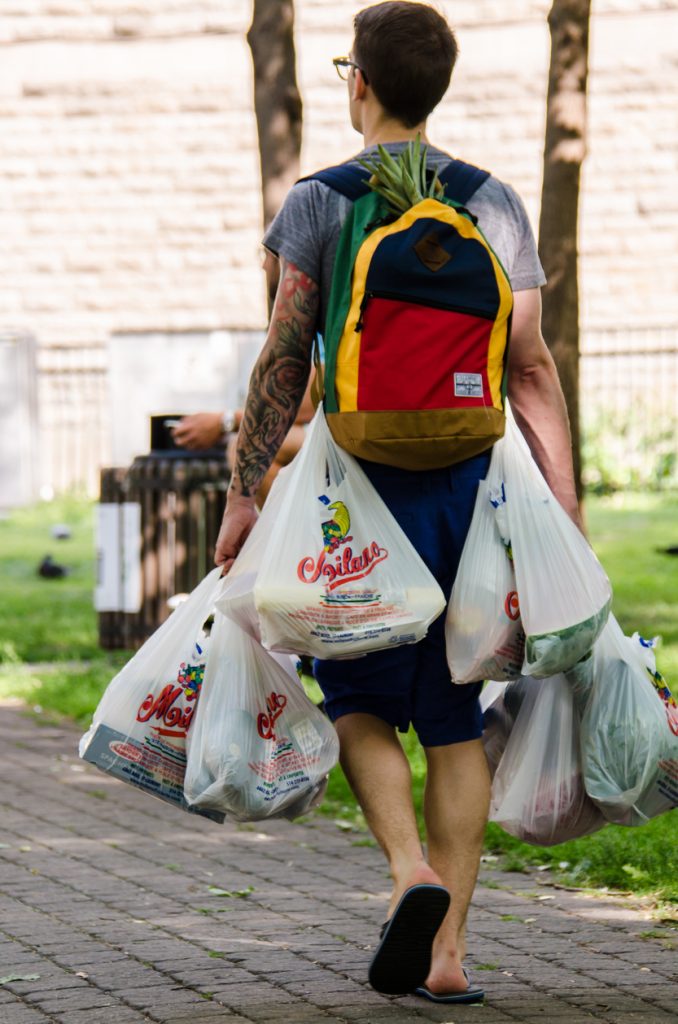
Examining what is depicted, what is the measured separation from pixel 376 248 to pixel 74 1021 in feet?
5.75

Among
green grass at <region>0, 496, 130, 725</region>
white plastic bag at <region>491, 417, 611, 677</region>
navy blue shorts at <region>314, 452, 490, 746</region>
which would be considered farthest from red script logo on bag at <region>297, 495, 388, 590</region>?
green grass at <region>0, 496, 130, 725</region>

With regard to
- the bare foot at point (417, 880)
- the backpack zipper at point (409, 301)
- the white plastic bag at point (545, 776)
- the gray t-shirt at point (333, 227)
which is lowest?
the bare foot at point (417, 880)

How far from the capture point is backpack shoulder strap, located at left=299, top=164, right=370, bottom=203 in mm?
3752

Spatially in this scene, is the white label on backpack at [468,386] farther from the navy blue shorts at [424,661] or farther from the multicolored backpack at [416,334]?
the navy blue shorts at [424,661]

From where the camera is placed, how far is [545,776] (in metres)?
3.97

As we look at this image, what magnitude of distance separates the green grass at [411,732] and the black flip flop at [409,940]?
1.49m

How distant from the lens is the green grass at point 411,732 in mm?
5301

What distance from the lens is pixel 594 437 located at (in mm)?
18688

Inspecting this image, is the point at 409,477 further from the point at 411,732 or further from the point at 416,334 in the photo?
the point at 411,732

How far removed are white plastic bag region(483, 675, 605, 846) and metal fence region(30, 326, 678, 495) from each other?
48.7 ft

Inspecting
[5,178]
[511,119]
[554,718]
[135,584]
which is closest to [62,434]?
[5,178]

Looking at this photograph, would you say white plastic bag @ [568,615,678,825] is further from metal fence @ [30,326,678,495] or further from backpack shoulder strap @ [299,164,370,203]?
metal fence @ [30,326,678,495]

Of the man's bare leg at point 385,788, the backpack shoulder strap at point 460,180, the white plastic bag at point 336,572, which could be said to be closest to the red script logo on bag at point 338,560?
the white plastic bag at point 336,572

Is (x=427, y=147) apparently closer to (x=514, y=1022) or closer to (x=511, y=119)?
(x=514, y=1022)
